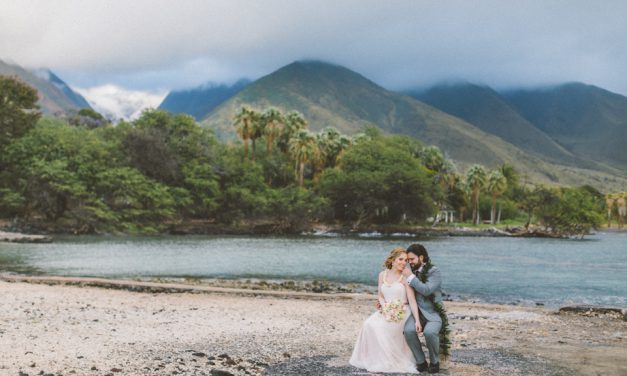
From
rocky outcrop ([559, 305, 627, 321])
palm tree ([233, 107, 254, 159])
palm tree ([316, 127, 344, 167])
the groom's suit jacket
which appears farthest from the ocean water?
palm tree ([316, 127, 344, 167])

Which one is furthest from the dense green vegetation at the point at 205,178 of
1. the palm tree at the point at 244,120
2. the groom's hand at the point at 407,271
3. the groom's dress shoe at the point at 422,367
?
the groom's hand at the point at 407,271

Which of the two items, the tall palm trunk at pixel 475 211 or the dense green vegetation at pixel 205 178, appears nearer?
the dense green vegetation at pixel 205 178

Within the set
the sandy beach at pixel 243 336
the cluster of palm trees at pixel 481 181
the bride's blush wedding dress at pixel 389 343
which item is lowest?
the sandy beach at pixel 243 336

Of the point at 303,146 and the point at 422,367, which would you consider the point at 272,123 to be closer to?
the point at 303,146

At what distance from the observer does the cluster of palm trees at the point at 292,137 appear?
9594 cm

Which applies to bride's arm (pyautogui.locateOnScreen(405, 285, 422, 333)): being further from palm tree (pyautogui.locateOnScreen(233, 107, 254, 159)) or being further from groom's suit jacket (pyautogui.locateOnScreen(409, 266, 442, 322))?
palm tree (pyautogui.locateOnScreen(233, 107, 254, 159))

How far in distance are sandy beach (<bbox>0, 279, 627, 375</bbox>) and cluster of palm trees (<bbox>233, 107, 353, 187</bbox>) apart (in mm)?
75008

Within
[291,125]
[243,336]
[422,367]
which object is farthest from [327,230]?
[422,367]

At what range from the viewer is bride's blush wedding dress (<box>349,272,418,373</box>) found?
10.1 meters

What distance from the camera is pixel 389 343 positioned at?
10.2 m

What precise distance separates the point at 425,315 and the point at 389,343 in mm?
811

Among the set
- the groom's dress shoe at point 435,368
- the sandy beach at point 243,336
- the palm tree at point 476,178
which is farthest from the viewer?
the palm tree at point 476,178

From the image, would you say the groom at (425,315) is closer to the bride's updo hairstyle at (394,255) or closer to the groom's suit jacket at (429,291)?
the groom's suit jacket at (429,291)

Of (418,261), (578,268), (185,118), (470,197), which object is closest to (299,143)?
(185,118)
